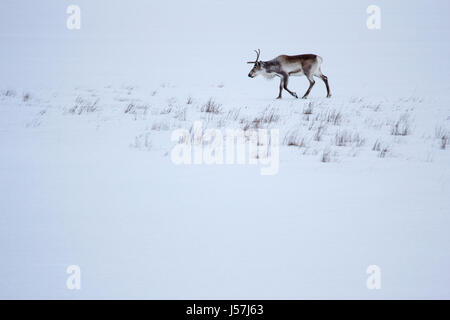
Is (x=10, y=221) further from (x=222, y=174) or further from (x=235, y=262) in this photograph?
(x=222, y=174)

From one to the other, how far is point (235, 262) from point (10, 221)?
2.21 meters

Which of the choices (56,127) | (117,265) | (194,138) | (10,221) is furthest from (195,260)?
(56,127)

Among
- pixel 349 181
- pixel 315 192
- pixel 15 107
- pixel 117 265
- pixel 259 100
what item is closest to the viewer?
pixel 117 265

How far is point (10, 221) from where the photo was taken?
4.68 m

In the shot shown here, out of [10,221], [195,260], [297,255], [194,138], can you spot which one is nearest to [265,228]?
[297,255]

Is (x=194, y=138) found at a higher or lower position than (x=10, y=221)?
higher

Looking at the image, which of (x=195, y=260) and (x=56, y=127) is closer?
(x=195, y=260)

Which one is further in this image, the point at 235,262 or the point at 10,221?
the point at 10,221

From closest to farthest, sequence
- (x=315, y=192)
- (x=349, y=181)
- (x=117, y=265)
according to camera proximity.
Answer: (x=117, y=265), (x=315, y=192), (x=349, y=181)

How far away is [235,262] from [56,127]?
5.75 m
